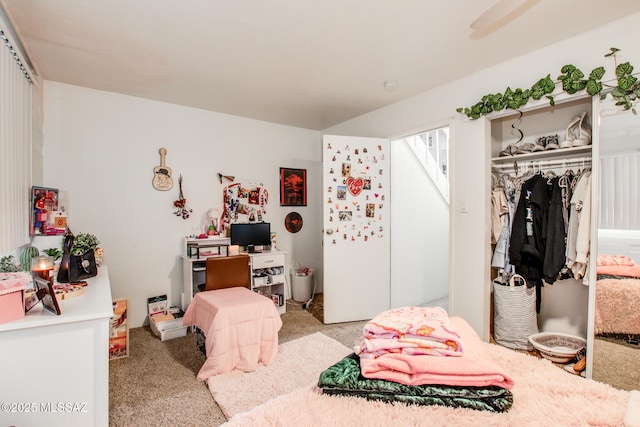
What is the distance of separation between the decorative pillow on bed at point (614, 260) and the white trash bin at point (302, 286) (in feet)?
9.82

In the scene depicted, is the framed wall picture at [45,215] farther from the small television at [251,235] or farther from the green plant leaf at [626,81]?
the green plant leaf at [626,81]

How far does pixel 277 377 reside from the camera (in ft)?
7.52

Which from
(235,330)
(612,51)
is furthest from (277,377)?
(612,51)

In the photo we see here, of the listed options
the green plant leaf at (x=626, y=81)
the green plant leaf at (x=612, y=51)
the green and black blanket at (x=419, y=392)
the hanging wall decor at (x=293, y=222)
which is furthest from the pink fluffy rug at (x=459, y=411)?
the hanging wall decor at (x=293, y=222)

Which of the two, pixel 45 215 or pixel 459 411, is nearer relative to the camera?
pixel 459 411

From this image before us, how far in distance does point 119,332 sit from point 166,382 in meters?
0.72

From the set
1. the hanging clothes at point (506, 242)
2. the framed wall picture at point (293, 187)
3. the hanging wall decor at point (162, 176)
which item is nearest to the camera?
the hanging clothes at point (506, 242)

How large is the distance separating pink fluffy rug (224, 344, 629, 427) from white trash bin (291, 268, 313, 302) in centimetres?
324

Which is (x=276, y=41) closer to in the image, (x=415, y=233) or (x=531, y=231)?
(x=531, y=231)

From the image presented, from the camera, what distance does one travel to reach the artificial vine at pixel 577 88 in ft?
6.40

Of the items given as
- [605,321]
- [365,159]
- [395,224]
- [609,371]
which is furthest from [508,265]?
[365,159]

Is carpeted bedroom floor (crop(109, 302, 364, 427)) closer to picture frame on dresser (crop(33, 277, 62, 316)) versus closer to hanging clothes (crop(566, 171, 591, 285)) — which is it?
picture frame on dresser (crop(33, 277, 62, 316))

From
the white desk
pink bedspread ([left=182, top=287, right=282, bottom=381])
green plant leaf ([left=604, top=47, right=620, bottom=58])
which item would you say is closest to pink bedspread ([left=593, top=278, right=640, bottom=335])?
green plant leaf ([left=604, top=47, right=620, bottom=58])

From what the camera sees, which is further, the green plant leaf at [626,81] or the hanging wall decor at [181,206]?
the hanging wall decor at [181,206]
